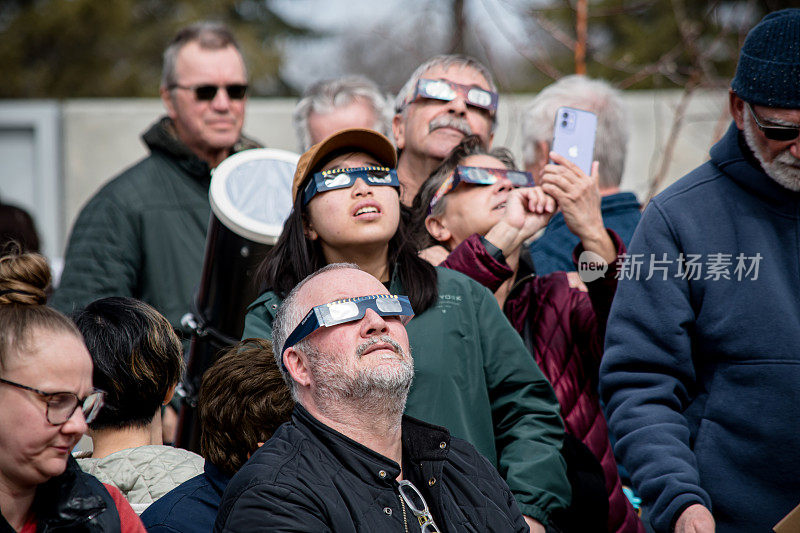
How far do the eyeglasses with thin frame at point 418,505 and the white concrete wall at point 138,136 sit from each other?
25.3 feet

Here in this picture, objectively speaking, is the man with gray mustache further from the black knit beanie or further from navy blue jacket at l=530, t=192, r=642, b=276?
the black knit beanie

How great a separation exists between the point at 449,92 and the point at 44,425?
284 centimetres

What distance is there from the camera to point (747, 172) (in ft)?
10.4

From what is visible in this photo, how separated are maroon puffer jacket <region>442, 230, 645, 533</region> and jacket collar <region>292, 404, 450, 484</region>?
974 millimetres

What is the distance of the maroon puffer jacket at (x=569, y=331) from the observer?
3660mm

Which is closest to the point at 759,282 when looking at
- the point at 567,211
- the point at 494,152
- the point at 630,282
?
the point at 630,282

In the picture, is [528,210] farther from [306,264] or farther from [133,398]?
[133,398]

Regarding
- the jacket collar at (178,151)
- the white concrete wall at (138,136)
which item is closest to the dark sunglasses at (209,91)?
the jacket collar at (178,151)

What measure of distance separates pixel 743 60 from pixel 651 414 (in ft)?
3.71

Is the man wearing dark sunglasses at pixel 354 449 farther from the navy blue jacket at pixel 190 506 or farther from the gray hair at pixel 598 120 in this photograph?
the gray hair at pixel 598 120

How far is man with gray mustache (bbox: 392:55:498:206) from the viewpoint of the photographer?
15.1 feet

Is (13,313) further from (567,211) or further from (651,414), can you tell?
(567,211)

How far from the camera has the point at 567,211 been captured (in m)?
3.77

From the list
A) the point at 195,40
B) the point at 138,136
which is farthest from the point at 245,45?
the point at 195,40
